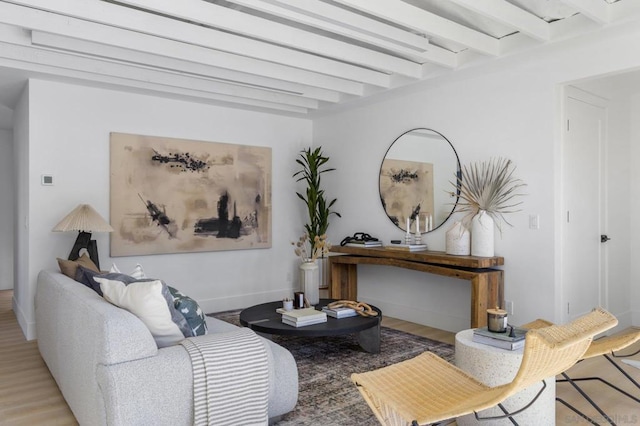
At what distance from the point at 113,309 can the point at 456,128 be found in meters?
3.46

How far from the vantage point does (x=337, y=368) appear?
3.40 meters

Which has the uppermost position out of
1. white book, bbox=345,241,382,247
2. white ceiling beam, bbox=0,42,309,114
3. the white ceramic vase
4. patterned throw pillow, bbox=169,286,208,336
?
white ceiling beam, bbox=0,42,309,114

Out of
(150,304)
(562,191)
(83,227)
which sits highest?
(562,191)

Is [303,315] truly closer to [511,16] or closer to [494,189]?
[494,189]

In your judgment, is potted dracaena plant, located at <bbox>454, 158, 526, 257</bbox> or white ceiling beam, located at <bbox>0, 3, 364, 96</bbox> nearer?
white ceiling beam, located at <bbox>0, 3, 364, 96</bbox>

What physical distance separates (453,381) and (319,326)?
4.68ft

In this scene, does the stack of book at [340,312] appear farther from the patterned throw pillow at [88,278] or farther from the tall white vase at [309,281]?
the patterned throw pillow at [88,278]

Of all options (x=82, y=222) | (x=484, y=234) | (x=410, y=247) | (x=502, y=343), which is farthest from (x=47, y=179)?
(x=502, y=343)

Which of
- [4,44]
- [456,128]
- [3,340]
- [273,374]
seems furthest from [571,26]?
[3,340]

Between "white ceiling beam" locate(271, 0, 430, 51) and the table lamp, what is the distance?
2.54m

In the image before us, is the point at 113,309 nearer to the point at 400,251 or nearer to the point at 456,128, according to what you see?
the point at 400,251

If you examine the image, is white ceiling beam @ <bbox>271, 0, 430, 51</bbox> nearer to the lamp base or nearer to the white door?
the white door

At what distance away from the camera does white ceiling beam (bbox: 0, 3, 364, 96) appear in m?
2.97

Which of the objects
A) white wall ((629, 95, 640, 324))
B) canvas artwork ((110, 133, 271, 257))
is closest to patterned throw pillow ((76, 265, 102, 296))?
canvas artwork ((110, 133, 271, 257))
